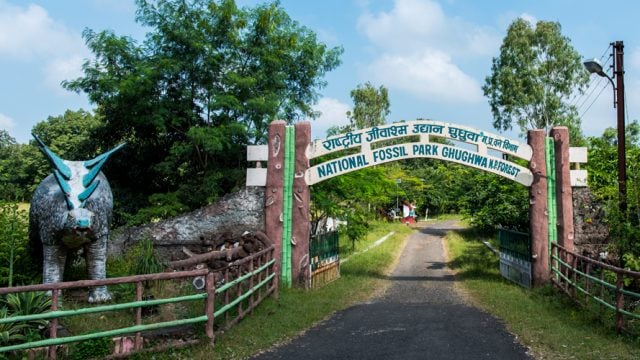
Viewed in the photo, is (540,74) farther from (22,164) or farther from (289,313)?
(22,164)

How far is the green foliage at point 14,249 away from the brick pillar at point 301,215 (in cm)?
493

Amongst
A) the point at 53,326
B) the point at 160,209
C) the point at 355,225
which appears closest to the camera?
the point at 53,326

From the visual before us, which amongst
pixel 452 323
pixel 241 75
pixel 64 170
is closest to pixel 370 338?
pixel 452 323

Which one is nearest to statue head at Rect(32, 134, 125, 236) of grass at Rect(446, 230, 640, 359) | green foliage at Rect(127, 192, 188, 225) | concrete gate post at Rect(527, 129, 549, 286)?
green foliage at Rect(127, 192, 188, 225)

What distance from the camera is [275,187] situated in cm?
1190

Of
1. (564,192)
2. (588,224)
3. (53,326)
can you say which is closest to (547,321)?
Answer: (564,192)

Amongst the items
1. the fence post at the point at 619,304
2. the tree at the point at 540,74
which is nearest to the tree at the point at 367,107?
the tree at the point at 540,74

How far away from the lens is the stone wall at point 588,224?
1218cm

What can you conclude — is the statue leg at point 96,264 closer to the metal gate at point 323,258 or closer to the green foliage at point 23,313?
the green foliage at point 23,313

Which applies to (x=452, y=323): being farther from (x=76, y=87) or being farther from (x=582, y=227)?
(x=76, y=87)

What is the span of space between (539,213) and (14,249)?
1007 cm

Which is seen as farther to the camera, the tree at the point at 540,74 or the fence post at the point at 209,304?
the tree at the point at 540,74

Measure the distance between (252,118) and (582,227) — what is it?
29.3ft

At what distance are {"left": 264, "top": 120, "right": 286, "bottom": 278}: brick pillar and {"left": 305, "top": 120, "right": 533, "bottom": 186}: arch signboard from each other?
0.68 metres
